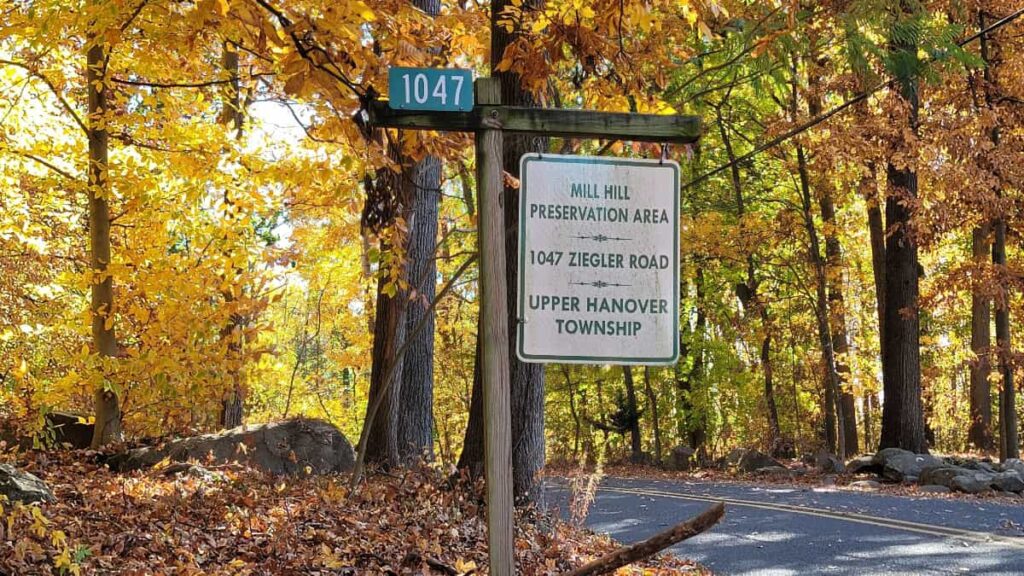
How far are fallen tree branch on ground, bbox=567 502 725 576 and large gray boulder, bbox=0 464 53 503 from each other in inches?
167

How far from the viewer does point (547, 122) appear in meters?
4.14

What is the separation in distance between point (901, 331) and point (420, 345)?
33.2 feet

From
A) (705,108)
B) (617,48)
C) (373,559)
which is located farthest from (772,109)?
(373,559)

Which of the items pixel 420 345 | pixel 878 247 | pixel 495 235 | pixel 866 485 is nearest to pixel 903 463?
pixel 866 485

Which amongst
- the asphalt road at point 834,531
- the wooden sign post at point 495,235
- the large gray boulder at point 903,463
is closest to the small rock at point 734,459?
the large gray boulder at point 903,463

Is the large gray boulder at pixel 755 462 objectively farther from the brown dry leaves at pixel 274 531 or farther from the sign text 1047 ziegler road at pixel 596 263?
the sign text 1047 ziegler road at pixel 596 263

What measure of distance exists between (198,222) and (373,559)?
6.10 m

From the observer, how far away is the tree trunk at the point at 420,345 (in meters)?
11.4

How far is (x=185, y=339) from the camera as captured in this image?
10.1 metres

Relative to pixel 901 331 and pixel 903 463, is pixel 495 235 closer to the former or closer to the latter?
pixel 903 463

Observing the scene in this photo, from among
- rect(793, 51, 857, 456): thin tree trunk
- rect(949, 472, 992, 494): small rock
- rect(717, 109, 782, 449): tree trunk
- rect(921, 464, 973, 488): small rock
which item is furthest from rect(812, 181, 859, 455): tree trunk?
rect(949, 472, 992, 494): small rock

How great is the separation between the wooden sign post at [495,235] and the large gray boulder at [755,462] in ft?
54.6

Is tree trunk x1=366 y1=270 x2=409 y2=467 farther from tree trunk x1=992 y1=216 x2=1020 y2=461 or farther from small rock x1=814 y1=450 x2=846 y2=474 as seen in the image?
tree trunk x1=992 y1=216 x2=1020 y2=461

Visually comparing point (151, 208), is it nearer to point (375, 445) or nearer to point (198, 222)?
point (198, 222)
